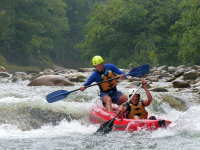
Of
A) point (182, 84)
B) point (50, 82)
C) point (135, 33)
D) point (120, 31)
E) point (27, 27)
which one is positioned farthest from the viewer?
point (27, 27)

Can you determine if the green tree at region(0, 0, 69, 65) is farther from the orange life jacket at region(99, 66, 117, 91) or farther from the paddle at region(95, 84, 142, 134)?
the paddle at region(95, 84, 142, 134)

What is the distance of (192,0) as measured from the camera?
529 inches

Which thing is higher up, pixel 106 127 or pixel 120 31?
pixel 120 31

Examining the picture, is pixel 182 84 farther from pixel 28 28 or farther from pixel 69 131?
pixel 28 28

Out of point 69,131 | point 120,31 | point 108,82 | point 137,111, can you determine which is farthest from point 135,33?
point 69,131

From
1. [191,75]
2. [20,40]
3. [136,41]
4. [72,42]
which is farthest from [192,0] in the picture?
[72,42]

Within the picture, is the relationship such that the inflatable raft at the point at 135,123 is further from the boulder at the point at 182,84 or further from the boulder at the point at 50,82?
the boulder at the point at 50,82

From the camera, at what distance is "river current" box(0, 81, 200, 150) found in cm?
399

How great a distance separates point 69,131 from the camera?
16.1 ft

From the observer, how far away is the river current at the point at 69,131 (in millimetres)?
3992

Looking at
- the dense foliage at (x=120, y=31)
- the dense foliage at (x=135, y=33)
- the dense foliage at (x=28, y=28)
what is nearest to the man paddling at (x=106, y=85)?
the dense foliage at (x=120, y=31)

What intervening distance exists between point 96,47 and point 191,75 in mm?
13461

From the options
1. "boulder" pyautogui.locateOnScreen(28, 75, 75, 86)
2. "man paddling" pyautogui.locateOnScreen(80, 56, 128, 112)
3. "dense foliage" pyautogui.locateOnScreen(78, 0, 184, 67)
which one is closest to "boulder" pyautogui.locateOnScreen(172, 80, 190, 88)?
"boulder" pyautogui.locateOnScreen(28, 75, 75, 86)

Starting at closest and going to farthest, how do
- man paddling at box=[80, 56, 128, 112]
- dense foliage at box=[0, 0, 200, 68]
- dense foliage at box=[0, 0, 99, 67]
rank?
man paddling at box=[80, 56, 128, 112] < dense foliage at box=[0, 0, 200, 68] < dense foliage at box=[0, 0, 99, 67]
